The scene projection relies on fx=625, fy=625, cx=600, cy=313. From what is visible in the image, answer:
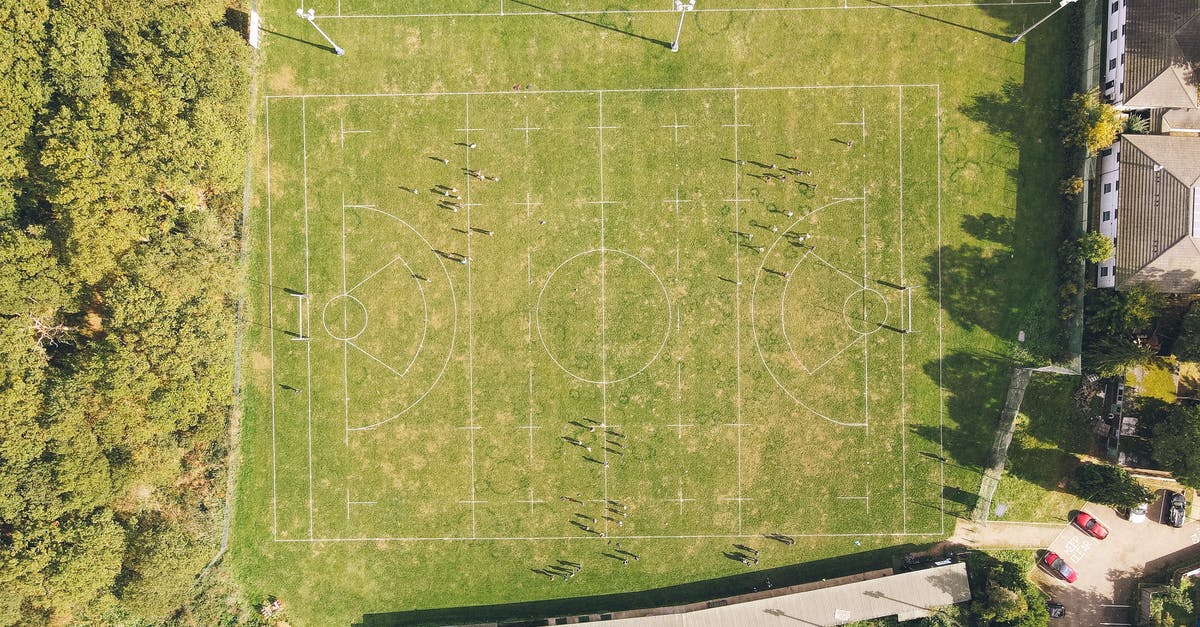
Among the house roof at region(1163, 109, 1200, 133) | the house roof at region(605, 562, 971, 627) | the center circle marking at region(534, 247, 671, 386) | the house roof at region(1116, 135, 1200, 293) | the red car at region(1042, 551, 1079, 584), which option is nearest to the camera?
the house roof at region(1116, 135, 1200, 293)

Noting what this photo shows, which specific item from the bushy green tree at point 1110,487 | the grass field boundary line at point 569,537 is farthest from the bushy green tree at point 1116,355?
the grass field boundary line at point 569,537

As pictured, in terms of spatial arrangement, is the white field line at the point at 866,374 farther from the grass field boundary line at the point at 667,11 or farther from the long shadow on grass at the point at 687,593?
the grass field boundary line at the point at 667,11

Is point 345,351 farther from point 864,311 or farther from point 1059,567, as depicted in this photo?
point 1059,567

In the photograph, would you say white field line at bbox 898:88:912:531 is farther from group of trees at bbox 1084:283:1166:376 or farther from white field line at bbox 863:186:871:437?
group of trees at bbox 1084:283:1166:376

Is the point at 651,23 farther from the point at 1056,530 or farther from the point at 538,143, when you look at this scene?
the point at 1056,530

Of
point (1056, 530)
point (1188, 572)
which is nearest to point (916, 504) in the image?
point (1056, 530)

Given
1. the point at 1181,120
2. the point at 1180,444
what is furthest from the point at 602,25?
the point at 1180,444

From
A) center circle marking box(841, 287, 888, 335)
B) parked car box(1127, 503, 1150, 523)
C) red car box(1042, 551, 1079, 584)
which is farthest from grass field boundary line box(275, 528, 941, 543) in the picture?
center circle marking box(841, 287, 888, 335)
